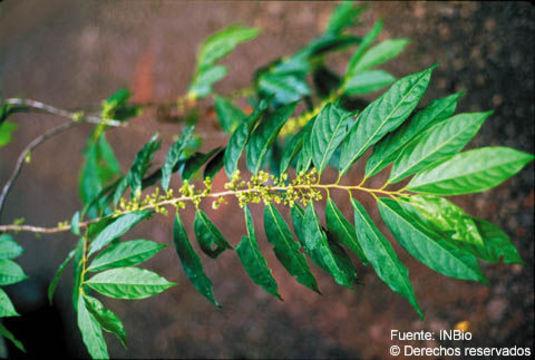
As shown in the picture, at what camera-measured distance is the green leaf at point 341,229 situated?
0.52 m

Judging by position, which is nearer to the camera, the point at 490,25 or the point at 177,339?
the point at 490,25

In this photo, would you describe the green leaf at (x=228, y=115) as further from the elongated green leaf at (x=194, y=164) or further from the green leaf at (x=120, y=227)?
the green leaf at (x=120, y=227)

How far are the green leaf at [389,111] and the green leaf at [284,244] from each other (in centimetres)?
16

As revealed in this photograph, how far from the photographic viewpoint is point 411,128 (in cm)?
46

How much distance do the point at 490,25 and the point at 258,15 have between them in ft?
3.71

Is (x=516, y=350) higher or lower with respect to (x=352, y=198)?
lower

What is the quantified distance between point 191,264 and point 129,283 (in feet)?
0.33

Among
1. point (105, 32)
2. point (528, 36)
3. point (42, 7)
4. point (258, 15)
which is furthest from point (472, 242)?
point (42, 7)

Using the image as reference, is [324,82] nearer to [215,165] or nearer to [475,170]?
[215,165]

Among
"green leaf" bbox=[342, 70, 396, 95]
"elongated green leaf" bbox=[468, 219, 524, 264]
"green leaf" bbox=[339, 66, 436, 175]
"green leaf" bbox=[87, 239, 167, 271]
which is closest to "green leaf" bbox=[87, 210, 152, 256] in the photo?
"green leaf" bbox=[87, 239, 167, 271]

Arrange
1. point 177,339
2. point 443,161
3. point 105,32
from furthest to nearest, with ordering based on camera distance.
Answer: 1. point 105,32
2. point 177,339
3. point 443,161

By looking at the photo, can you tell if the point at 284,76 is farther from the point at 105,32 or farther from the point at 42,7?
the point at 42,7

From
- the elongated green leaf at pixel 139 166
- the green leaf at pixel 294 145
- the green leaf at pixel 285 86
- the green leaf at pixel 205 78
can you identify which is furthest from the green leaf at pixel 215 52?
the green leaf at pixel 294 145

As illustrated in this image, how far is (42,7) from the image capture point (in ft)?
8.04
